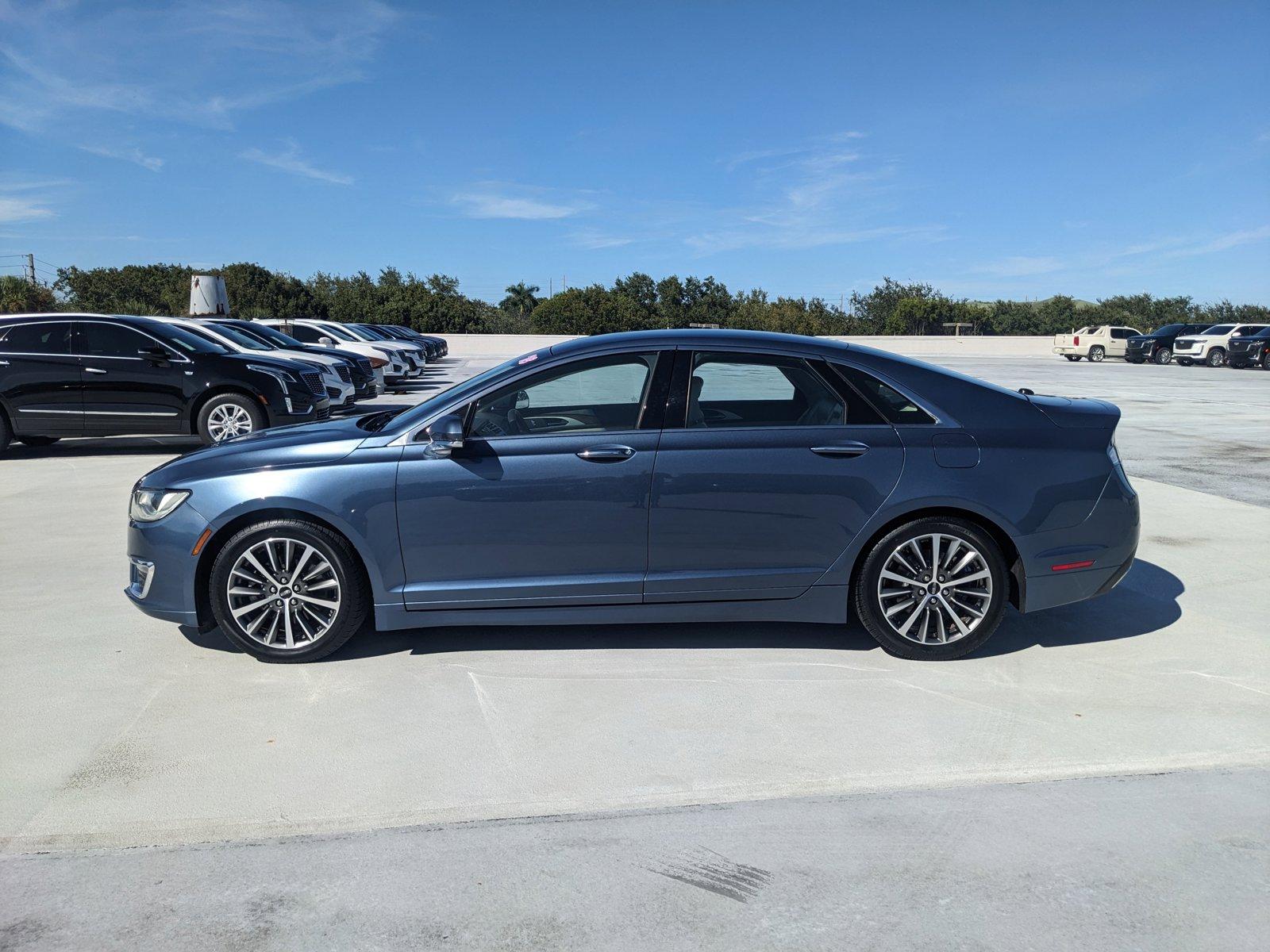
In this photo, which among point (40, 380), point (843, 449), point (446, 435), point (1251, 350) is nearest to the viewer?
point (446, 435)

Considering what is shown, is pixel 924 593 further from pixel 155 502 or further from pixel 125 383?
pixel 125 383

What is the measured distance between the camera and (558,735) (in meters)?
4.01

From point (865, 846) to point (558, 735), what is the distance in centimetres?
135

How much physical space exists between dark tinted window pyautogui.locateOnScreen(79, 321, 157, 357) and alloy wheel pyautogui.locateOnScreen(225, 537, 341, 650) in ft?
27.6

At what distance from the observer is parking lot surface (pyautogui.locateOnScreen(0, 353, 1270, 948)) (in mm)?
2945

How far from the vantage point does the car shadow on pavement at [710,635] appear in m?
5.08

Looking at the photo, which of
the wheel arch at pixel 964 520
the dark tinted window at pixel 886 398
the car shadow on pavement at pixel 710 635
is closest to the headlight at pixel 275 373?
the car shadow on pavement at pixel 710 635

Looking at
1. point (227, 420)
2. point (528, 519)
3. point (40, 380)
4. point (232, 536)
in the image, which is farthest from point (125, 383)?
point (528, 519)

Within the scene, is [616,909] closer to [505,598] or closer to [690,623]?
[505,598]

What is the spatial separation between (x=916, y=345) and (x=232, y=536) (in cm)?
5405

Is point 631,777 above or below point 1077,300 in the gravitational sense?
below

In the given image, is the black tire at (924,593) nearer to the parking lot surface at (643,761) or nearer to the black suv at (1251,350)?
the parking lot surface at (643,761)

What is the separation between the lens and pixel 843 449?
15.6 feet

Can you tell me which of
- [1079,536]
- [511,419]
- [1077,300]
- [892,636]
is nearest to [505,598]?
[511,419]
